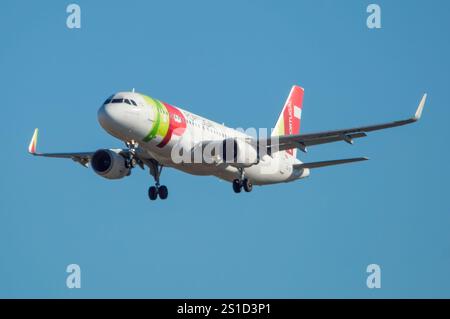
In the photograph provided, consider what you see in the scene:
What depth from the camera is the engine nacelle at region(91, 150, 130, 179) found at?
62.8 m

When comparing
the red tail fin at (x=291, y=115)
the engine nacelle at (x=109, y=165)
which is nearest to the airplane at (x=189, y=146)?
the engine nacelle at (x=109, y=165)

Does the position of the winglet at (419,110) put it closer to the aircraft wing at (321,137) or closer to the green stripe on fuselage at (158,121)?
the aircraft wing at (321,137)

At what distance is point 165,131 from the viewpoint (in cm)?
5884

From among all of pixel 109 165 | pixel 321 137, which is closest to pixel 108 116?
pixel 109 165

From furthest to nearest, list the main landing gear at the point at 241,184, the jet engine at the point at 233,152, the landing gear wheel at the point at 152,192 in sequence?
the landing gear wheel at the point at 152,192 → the main landing gear at the point at 241,184 → the jet engine at the point at 233,152

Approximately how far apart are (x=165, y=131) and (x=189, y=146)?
204 centimetres

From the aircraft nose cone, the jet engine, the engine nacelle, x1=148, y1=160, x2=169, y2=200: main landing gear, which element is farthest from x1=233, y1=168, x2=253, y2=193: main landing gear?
the aircraft nose cone

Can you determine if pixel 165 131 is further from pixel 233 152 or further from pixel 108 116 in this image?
pixel 233 152

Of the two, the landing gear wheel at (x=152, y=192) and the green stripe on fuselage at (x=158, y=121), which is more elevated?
the green stripe on fuselage at (x=158, y=121)

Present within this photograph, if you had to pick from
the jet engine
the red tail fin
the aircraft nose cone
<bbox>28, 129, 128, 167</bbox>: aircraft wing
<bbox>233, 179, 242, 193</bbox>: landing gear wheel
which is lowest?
<bbox>233, 179, 242, 193</bbox>: landing gear wheel

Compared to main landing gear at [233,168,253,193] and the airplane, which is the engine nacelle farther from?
main landing gear at [233,168,253,193]

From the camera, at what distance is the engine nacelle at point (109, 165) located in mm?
62781

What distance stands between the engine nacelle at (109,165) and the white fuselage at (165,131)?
1358 mm

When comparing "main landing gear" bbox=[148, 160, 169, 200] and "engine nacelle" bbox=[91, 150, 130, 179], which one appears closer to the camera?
"engine nacelle" bbox=[91, 150, 130, 179]
